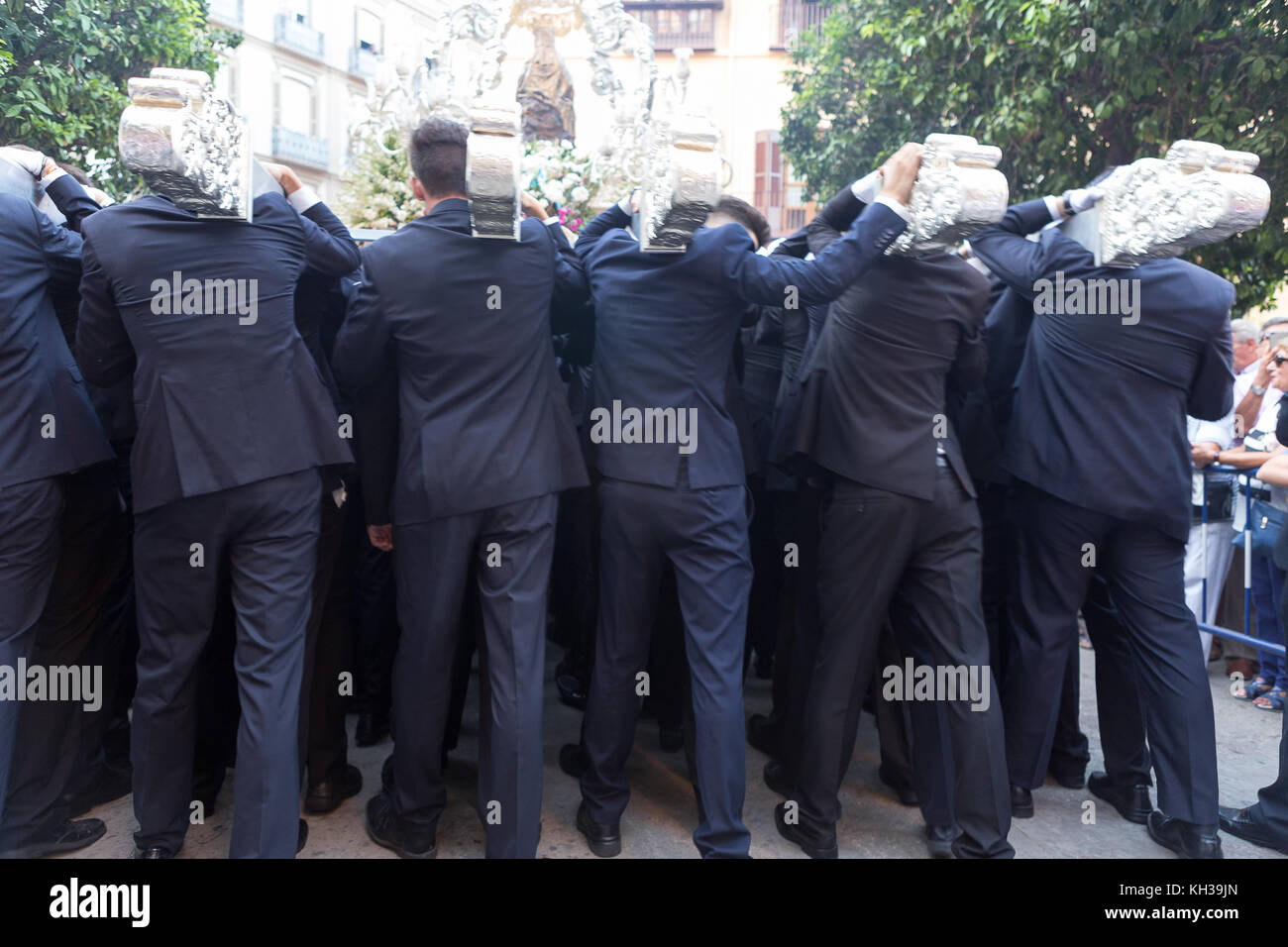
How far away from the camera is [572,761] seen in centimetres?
367

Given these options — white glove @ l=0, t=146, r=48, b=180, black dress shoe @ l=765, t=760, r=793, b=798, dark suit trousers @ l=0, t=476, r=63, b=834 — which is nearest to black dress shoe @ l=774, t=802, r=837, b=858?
black dress shoe @ l=765, t=760, r=793, b=798

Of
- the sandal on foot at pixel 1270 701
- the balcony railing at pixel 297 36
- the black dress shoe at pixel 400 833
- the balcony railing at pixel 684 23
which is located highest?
the balcony railing at pixel 684 23

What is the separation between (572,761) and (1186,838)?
2.08m

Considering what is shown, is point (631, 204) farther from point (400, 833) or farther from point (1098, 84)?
point (1098, 84)

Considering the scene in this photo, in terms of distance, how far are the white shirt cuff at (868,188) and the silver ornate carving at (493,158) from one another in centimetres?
107

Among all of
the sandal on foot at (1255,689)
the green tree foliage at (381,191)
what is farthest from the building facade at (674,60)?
the sandal on foot at (1255,689)

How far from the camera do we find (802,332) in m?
3.69

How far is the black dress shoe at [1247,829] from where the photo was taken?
3246 millimetres
